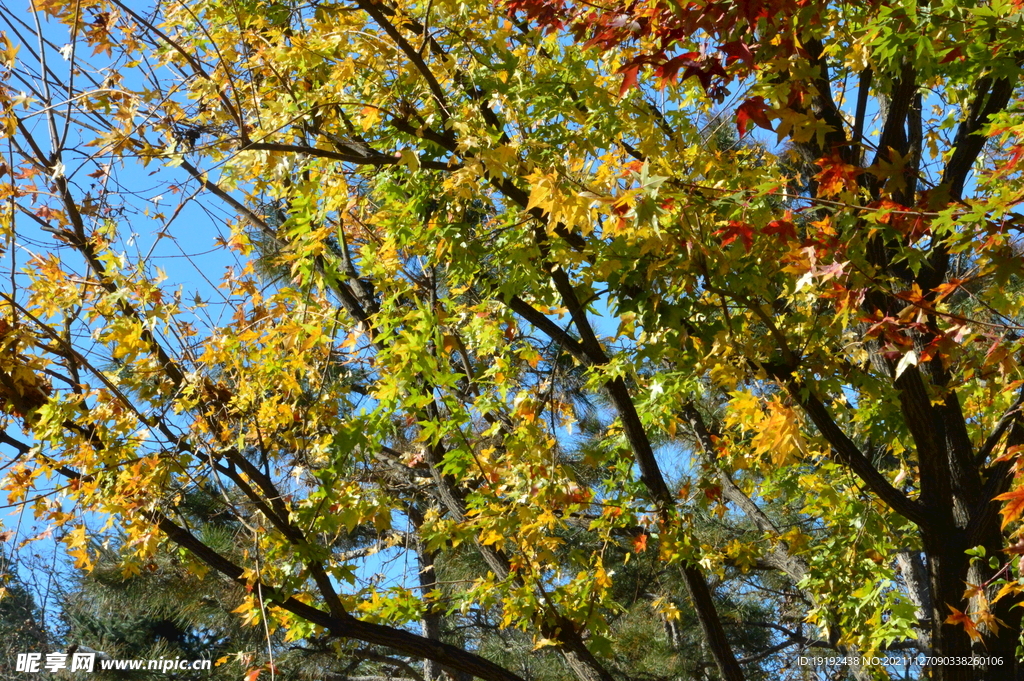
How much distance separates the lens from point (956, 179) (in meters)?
3.43

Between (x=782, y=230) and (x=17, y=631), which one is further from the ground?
(x=17, y=631)

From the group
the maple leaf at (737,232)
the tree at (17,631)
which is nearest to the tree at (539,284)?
the maple leaf at (737,232)

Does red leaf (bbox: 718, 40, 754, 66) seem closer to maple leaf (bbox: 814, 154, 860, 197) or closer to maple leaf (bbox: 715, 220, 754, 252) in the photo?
maple leaf (bbox: 715, 220, 754, 252)

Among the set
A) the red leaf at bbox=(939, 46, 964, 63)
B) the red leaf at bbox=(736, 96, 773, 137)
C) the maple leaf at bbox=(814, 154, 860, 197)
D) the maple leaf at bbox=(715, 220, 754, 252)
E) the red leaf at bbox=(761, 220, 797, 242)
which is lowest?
the maple leaf at bbox=(715, 220, 754, 252)

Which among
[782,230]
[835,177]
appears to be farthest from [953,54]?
[782,230]

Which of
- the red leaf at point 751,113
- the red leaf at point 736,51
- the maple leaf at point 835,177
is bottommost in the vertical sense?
the red leaf at point 751,113

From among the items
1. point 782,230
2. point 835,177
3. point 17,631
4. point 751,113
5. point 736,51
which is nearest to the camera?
point 736,51

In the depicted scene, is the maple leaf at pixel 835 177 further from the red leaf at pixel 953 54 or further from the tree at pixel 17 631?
the tree at pixel 17 631

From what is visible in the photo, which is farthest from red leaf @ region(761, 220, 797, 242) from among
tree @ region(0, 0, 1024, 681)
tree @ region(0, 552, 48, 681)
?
tree @ region(0, 552, 48, 681)

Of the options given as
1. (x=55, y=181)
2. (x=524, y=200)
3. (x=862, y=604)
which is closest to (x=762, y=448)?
(x=524, y=200)

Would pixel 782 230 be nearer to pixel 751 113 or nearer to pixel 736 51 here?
pixel 751 113

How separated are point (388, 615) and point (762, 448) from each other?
6.13 ft

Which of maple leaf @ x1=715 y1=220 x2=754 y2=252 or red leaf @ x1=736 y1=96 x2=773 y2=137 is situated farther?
maple leaf @ x1=715 y1=220 x2=754 y2=252

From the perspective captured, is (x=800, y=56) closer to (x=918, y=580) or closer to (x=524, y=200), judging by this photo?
(x=524, y=200)
